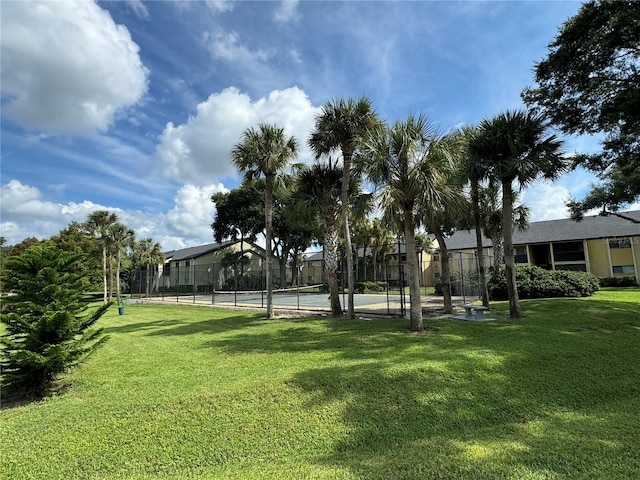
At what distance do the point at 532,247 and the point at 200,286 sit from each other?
1271 inches

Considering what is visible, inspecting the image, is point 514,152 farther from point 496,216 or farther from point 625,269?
point 625,269

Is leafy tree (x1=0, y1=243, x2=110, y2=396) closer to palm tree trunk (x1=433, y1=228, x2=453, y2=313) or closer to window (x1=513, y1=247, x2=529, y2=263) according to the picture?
palm tree trunk (x1=433, y1=228, x2=453, y2=313)

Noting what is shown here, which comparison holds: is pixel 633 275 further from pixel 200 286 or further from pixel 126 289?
pixel 126 289

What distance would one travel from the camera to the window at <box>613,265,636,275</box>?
29.6 meters

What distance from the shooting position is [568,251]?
33.0 metres

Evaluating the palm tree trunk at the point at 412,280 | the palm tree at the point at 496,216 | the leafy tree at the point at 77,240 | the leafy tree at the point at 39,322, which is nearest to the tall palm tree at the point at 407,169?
the palm tree trunk at the point at 412,280

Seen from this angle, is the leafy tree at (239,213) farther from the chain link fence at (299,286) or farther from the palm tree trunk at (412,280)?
the palm tree trunk at (412,280)

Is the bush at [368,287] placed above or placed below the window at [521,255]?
below

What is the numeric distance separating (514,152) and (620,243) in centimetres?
2790

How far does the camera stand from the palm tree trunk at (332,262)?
13573mm

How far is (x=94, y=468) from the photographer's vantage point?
3633mm

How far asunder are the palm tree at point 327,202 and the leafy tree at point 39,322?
8.74 metres

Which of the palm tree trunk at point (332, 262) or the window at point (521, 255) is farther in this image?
the window at point (521, 255)

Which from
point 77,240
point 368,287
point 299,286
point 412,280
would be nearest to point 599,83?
point 412,280
